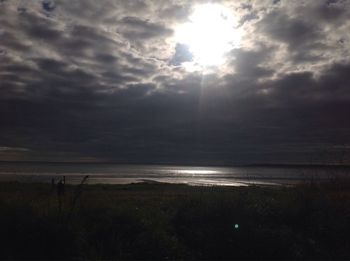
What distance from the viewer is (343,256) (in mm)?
8789

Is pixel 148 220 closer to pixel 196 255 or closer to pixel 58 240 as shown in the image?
pixel 196 255

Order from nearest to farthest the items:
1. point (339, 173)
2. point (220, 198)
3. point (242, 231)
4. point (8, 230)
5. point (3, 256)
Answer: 1. point (3, 256)
2. point (8, 230)
3. point (242, 231)
4. point (220, 198)
5. point (339, 173)

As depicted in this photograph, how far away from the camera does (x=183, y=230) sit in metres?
9.45

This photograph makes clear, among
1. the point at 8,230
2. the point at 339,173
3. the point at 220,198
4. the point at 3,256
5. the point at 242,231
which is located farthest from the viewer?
the point at 339,173

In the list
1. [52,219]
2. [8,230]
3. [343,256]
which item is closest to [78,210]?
[52,219]

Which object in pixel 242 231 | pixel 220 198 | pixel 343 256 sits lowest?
pixel 343 256

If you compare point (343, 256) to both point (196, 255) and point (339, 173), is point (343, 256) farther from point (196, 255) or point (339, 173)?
point (339, 173)

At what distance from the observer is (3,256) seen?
7.76 metres

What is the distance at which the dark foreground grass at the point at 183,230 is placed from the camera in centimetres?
819

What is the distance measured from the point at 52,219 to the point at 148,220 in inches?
89.4

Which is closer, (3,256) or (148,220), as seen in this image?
(3,256)

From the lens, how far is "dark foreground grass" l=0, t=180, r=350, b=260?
26.9ft

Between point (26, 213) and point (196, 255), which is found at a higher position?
point (26, 213)

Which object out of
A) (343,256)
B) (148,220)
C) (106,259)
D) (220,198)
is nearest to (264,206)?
(220,198)
